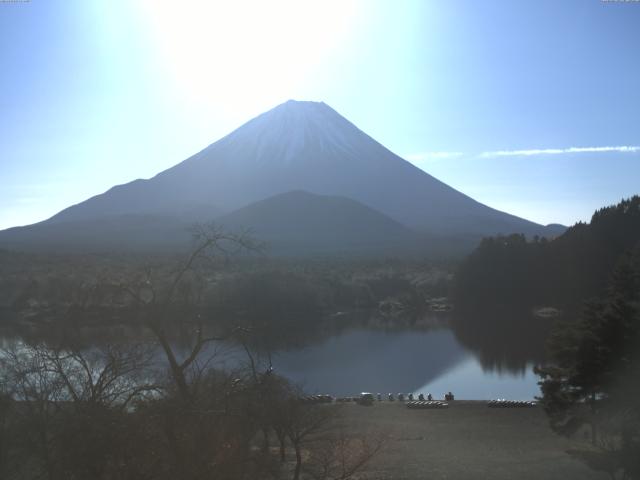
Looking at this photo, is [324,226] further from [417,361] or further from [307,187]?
[417,361]

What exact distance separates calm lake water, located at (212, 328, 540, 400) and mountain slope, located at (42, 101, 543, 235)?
230 feet

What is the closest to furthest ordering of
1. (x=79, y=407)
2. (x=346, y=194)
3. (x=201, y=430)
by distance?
(x=201, y=430) → (x=79, y=407) → (x=346, y=194)

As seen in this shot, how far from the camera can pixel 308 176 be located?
339 feet

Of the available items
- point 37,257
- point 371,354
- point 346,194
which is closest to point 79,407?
point 371,354

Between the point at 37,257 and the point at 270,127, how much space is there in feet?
220

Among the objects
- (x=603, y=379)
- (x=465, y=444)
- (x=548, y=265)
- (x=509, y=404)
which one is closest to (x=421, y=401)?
(x=509, y=404)

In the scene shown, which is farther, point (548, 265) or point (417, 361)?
point (548, 265)

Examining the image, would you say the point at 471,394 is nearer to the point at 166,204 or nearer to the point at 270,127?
the point at 166,204

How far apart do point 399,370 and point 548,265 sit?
2323 cm

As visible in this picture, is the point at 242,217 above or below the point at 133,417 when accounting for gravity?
above

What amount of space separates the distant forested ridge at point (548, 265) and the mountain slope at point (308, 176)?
2053 inches

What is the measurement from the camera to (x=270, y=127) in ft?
351

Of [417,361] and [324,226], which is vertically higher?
[324,226]

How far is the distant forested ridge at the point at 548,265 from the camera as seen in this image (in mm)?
38531
